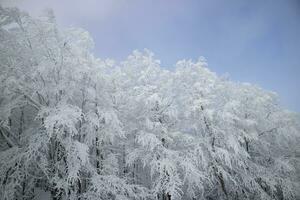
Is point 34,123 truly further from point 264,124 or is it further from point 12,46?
point 264,124

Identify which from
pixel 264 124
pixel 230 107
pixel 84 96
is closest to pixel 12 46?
pixel 84 96

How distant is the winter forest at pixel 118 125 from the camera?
32.0 ft

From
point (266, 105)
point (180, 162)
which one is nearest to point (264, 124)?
point (266, 105)

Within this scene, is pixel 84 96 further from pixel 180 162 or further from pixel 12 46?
pixel 180 162

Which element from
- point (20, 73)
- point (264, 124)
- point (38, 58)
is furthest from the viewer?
point (264, 124)

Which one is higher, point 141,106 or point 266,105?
point 266,105

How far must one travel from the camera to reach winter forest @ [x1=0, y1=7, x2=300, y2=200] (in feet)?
32.0

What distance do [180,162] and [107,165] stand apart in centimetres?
371

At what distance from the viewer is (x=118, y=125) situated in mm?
10953

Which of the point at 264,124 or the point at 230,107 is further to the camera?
the point at 264,124

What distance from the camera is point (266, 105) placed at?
16.3 meters

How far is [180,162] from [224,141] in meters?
3.29

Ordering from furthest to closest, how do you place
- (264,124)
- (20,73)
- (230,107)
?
(264,124) → (230,107) → (20,73)

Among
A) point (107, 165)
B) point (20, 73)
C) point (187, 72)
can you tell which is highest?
point (187, 72)
